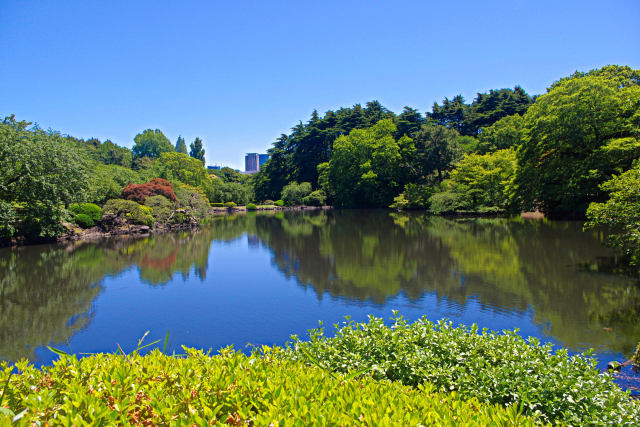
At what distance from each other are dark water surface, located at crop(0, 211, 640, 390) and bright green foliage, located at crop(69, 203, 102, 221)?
5.04 m

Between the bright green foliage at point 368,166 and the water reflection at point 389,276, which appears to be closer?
the water reflection at point 389,276

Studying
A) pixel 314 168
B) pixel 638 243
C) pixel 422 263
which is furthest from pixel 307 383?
pixel 314 168

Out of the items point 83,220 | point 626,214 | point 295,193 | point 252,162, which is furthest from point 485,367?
point 252,162

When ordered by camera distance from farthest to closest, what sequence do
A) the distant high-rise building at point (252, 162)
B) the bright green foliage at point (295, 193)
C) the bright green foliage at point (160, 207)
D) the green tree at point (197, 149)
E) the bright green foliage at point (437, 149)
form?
the distant high-rise building at point (252, 162)
the green tree at point (197, 149)
the bright green foliage at point (295, 193)
the bright green foliage at point (437, 149)
the bright green foliage at point (160, 207)

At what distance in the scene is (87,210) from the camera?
2239 cm

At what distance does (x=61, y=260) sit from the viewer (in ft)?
46.5

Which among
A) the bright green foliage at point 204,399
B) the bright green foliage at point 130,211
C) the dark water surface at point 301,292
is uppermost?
the bright green foliage at point 130,211

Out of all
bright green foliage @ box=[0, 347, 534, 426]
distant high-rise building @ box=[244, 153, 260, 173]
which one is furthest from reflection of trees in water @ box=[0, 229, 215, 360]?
distant high-rise building @ box=[244, 153, 260, 173]

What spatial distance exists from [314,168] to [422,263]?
140 feet

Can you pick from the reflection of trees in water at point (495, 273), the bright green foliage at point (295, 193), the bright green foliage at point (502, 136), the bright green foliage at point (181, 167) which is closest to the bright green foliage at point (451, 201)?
the bright green foliage at point (502, 136)

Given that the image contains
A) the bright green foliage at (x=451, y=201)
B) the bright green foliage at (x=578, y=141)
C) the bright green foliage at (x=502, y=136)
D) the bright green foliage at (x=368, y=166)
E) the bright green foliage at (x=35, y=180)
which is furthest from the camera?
the bright green foliage at (x=368, y=166)

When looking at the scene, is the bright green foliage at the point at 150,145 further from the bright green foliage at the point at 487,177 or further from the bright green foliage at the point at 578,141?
the bright green foliage at the point at 578,141

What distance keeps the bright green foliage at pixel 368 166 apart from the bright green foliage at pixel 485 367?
3861cm

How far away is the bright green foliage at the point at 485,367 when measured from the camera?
2.77 meters
